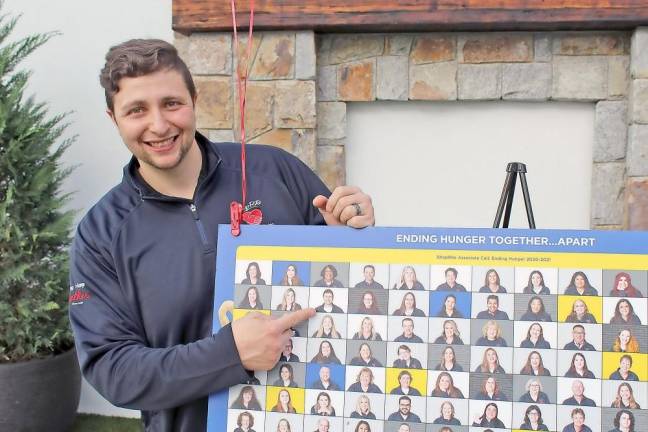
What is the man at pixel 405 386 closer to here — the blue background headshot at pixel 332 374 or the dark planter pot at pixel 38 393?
the blue background headshot at pixel 332 374

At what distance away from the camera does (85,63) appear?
3.20 metres

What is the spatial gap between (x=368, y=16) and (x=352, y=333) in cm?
189

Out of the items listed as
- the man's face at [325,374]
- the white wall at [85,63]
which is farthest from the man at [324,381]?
the white wall at [85,63]

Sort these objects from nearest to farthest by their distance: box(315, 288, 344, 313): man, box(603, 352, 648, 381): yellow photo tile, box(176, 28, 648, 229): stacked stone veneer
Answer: box(603, 352, 648, 381): yellow photo tile → box(315, 288, 344, 313): man → box(176, 28, 648, 229): stacked stone veneer

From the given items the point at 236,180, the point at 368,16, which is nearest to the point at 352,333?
the point at 236,180

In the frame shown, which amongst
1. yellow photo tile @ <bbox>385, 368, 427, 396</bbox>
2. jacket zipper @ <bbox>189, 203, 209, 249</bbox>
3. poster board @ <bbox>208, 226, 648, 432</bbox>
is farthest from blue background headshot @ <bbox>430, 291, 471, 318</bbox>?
jacket zipper @ <bbox>189, 203, 209, 249</bbox>

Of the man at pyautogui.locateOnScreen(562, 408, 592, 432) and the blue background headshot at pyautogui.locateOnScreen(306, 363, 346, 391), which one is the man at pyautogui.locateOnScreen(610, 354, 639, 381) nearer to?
the man at pyautogui.locateOnScreen(562, 408, 592, 432)

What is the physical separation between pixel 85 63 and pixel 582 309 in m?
2.91

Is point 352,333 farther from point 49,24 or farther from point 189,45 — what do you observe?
point 49,24

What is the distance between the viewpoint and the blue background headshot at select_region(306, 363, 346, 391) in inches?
44.3

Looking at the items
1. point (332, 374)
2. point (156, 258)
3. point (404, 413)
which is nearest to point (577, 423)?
point (404, 413)

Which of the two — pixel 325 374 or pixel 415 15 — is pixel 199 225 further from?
pixel 415 15

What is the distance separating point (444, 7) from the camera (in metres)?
2.61
